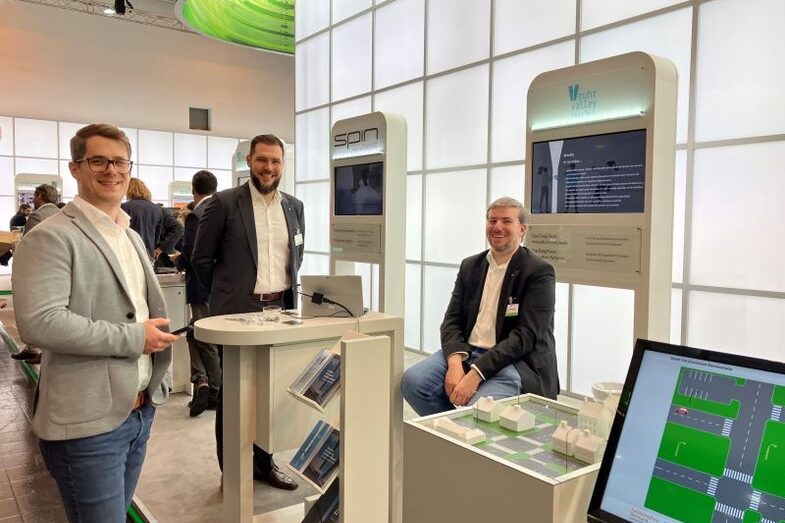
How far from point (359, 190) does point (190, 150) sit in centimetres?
1196

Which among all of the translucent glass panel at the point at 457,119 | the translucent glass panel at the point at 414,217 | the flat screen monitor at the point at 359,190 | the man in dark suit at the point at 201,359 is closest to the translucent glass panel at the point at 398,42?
the translucent glass panel at the point at 457,119

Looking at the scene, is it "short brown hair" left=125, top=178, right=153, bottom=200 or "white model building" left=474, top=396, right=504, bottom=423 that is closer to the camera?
"white model building" left=474, top=396, right=504, bottom=423

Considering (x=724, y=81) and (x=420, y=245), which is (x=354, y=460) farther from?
(x=420, y=245)

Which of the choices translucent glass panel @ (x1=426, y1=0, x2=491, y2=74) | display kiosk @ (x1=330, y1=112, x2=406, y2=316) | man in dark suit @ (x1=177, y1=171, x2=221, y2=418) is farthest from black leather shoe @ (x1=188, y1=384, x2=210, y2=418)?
translucent glass panel @ (x1=426, y1=0, x2=491, y2=74)

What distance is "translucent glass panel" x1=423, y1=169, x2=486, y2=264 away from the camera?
5.45m

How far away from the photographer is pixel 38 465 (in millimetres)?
3541

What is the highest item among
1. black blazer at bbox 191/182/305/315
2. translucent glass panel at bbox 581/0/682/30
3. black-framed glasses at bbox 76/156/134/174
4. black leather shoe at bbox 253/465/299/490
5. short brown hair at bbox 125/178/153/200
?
translucent glass panel at bbox 581/0/682/30

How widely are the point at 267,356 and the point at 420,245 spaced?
3.82 metres

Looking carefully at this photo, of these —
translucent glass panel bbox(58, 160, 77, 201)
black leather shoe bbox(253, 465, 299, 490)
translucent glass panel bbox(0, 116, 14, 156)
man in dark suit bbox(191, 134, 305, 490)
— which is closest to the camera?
man in dark suit bbox(191, 134, 305, 490)

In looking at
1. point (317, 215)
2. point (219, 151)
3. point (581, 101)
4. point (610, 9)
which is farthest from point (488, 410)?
point (219, 151)

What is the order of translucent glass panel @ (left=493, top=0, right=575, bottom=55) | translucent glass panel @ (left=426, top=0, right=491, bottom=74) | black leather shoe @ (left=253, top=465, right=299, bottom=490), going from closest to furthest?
black leather shoe @ (left=253, top=465, right=299, bottom=490)
translucent glass panel @ (left=493, top=0, right=575, bottom=55)
translucent glass panel @ (left=426, top=0, right=491, bottom=74)

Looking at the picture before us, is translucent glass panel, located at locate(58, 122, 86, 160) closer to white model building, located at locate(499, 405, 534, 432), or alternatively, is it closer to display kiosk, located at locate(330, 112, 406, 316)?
display kiosk, located at locate(330, 112, 406, 316)

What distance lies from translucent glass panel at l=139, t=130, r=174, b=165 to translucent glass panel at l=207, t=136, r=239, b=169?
904 millimetres

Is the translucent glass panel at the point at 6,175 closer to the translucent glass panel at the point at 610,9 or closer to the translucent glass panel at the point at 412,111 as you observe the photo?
the translucent glass panel at the point at 412,111
